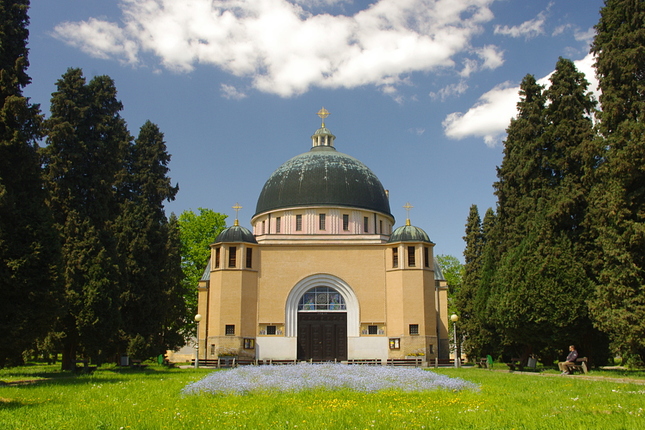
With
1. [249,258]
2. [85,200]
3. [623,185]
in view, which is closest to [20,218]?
[85,200]

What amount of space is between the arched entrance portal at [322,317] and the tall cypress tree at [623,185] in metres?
14.9

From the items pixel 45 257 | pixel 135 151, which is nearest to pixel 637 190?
pixel 45 257

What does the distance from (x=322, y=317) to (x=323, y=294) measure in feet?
4.44

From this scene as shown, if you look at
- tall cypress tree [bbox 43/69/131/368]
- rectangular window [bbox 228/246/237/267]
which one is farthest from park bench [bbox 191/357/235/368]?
tall cypress tree [bbox 43/69/131/368]

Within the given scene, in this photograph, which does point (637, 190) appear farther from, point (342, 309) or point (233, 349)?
point (233, 349)

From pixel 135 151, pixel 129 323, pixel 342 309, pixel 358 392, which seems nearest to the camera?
pixel 358 392

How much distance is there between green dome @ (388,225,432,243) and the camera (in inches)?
1230

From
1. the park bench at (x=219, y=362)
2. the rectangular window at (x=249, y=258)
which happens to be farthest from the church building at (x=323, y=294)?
the park bench at (x=219, y=362)

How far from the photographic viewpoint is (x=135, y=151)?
91.2 ft

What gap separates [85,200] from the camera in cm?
2038

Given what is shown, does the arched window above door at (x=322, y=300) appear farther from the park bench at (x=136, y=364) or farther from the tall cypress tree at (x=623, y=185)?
the tall cypress tree at (x=623, y=185)

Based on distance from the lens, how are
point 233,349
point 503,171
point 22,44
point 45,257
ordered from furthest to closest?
point 233,349 < point 503,171 < point 22,44 < point 45,257

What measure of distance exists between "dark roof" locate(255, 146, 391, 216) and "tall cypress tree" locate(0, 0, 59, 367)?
20293mm

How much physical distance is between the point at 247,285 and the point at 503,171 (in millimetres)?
14952
